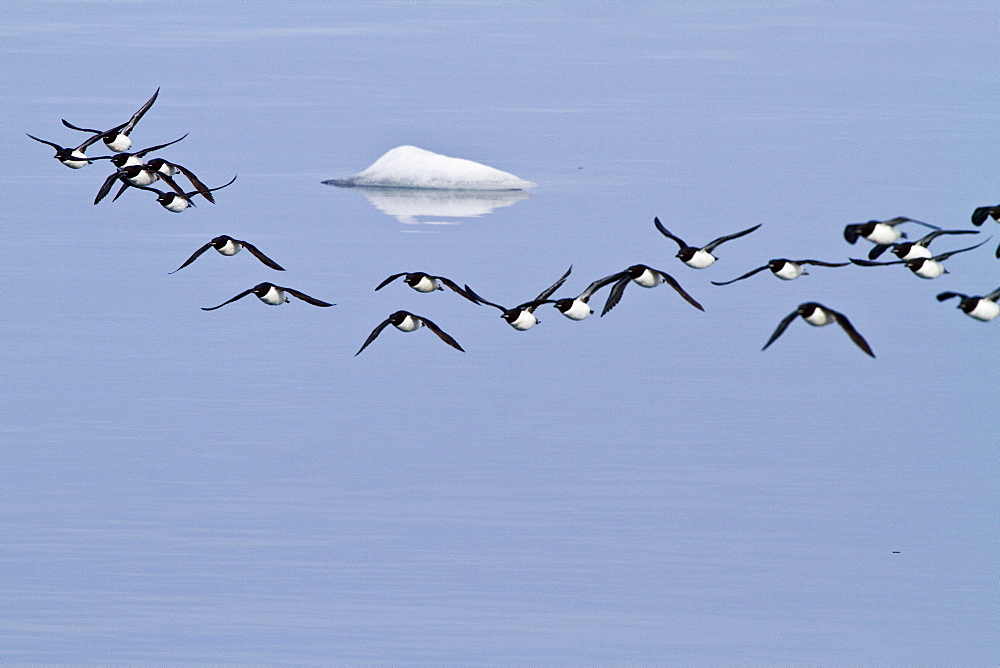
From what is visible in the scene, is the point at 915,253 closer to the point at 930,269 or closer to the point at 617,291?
the point at 930,269

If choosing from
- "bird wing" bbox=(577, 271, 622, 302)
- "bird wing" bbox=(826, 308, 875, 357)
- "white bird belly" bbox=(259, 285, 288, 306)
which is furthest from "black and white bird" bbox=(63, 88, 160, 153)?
"bird wing" bbox=(826, 308, 875, 357)

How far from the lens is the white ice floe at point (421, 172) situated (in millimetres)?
130000

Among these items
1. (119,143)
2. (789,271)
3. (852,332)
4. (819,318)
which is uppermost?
(119,143)

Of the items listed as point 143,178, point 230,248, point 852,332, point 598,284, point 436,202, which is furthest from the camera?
point 436,202

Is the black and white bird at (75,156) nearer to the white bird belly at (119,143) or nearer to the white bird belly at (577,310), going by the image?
the white bird belly at (119,143)

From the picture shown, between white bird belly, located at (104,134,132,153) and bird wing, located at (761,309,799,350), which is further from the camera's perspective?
white bird belly, located at (104,134,132,153)

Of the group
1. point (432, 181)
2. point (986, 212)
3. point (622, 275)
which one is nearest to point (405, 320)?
point (622, 275)

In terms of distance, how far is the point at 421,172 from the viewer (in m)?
131

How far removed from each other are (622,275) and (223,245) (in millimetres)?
7834

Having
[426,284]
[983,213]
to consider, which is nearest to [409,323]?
[426,284]

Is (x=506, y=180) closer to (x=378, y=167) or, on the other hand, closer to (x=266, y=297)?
(x=378, y=167)

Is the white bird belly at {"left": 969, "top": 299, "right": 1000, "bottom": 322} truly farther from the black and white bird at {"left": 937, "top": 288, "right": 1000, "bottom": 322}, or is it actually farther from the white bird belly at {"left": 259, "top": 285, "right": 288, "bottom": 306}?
the white bird belly at {"left": 259, "top": 285, "right": 288, "bottom": 306}

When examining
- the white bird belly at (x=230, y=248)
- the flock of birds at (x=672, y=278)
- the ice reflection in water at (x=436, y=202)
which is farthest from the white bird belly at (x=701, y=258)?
the ice reflection in water at (x=436, y=202)

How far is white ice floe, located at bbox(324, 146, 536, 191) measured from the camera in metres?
130
